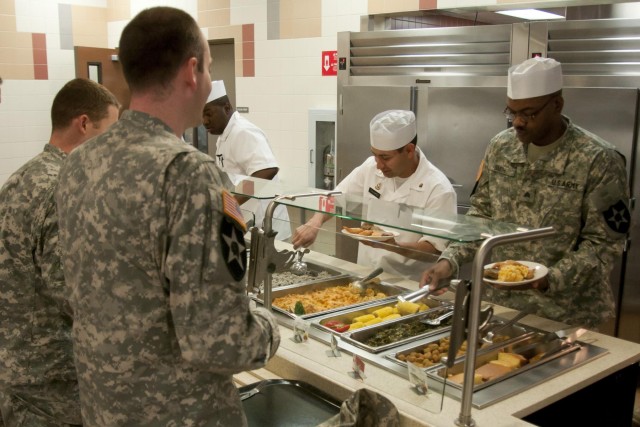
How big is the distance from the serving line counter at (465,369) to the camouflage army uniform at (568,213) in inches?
10.3

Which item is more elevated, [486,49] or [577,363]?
[486,49]

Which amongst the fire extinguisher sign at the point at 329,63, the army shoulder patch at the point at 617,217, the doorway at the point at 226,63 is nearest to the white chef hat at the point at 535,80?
the army shoulder patch at the point at 617,217

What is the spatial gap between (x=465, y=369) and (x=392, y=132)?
144 cm

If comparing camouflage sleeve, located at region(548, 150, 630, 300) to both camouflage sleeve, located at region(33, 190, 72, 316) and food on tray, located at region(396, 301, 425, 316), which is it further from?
camouflage sleeve, located at region(33, 190, 72, 316)

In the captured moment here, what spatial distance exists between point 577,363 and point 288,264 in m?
0.97

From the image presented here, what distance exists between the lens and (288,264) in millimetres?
2248

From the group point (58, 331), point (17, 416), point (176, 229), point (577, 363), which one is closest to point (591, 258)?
point (577, 363)

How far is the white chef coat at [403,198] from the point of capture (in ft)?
6.02

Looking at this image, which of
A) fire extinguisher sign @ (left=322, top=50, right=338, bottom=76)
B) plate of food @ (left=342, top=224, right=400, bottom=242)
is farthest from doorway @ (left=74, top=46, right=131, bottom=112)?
plate of food @ (left=342, top=224, right=400, bottom=242)

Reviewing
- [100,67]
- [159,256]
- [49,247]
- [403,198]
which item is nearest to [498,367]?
[159,256]

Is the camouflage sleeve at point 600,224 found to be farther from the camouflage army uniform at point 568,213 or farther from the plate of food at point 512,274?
the plate of food at point 512,274

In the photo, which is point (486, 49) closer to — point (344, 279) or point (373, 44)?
point (373, 44)

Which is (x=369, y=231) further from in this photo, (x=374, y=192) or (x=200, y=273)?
(x=374, y=192)

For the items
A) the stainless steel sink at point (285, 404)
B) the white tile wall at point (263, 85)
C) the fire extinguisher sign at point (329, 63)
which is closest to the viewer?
the stainless steel sink at point (285, 404)
